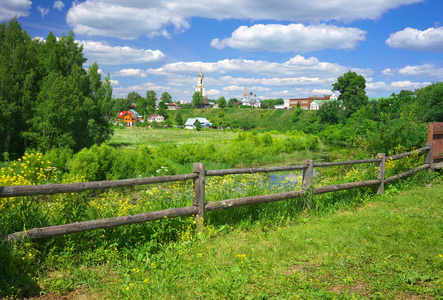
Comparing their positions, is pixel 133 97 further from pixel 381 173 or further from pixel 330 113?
pixel 381 173

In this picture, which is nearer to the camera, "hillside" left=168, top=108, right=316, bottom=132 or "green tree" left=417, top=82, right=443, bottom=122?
"green tree" left=417, top=82, right=443, bottom=122

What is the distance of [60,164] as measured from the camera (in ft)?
63.8

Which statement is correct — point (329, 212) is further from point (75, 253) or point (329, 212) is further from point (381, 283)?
point (75, 253)

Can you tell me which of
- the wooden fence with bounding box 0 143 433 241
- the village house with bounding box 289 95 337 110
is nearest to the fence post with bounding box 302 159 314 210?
the wooden fence with bounding box 0 143 433 241

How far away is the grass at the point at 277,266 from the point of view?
149 inches

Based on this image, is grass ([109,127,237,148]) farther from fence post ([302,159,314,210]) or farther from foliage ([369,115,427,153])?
fence post ([302,159,314,210])

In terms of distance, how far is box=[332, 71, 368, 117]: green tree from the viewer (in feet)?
256

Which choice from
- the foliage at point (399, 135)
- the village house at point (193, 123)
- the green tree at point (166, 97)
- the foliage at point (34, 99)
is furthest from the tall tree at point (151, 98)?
the foliage at point (399, 135)

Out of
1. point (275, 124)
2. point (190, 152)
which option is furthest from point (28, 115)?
point (275, 124)

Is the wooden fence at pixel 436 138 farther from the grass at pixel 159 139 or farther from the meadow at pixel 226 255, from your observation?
the grass at pixel 159 139

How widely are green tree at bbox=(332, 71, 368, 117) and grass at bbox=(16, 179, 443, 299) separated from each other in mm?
77458

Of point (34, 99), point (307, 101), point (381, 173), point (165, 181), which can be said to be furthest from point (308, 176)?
point (307, 101)

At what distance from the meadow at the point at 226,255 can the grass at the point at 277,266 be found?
0.04 ft

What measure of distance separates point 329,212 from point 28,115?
27.3 m
